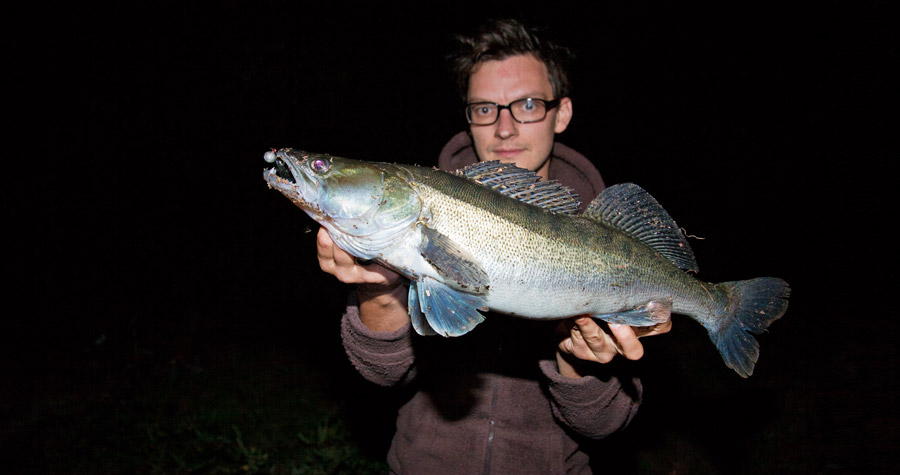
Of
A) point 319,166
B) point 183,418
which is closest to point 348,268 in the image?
point 319,166

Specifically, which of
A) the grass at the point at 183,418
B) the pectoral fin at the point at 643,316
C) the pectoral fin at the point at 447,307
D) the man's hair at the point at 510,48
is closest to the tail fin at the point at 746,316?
Result: the pectoral fin at the point at 643,316

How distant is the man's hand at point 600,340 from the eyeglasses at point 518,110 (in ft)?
5.09

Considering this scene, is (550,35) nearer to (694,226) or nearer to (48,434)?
(48,434)

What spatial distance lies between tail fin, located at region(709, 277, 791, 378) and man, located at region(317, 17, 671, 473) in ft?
1.10

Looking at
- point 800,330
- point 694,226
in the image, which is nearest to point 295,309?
point 800,330

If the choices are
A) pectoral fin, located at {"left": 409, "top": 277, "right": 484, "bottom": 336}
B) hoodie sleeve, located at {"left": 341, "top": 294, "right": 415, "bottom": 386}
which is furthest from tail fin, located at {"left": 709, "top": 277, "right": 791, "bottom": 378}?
hoodie sleeve, located at {"left": 341, "top": 294, "right": 415, "bottom": 386}

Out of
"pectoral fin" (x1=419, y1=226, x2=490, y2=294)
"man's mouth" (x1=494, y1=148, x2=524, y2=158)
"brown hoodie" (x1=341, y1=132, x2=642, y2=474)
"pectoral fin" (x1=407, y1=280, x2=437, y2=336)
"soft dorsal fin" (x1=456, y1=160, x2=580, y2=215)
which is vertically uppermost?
"soft dorsal fin" (x1=456, y1=160, x2=580, y2=215)

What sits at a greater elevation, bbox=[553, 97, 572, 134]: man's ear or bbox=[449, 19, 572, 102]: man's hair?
bbox=[449, 19, 572, 102]: man's hair

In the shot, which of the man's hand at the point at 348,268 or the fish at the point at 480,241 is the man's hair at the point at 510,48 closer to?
the fish at the point at 480,241

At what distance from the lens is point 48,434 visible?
210 inches

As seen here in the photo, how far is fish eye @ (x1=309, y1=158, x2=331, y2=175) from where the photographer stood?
1.95m

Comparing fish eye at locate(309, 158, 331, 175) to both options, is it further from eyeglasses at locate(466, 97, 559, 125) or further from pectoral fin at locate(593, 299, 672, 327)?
eyeglasses at locate(466, 97, 559, 125)

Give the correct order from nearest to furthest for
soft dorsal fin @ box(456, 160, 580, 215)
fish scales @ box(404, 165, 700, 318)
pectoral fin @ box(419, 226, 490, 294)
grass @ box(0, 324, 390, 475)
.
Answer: pectoral fin @ box(419, 226, 490, 294) < fish scales @ box(404, 165, 700, 318) < soft dorsal fin @ box(456, 160, 580, 215) < grass @ box(0, 324, 390, 475)

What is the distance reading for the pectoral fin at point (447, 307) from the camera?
76.5 inches
